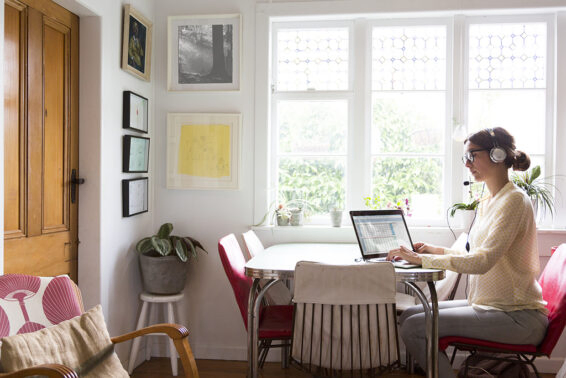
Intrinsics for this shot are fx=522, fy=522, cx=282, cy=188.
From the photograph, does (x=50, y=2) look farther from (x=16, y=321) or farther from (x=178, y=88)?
(x=16, y=321)

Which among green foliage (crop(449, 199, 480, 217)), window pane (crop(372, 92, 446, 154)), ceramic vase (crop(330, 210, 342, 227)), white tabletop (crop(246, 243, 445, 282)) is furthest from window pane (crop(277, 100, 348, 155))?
green foliage (crop(449, 199, 480, 217))

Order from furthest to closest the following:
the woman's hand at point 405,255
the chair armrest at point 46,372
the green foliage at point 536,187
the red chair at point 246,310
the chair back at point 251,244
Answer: the green foliage at point 536,187 → the chair back at point 251,244 → the red chair at point 246,310 → the woman's hand at point 405,255 → the chair armrest at point 46,372

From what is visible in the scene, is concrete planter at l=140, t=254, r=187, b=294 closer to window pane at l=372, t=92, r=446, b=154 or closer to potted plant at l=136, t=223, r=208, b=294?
potted plant at l=136, t=223, r=208, b=294

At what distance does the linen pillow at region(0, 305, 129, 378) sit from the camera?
1649 millimetres

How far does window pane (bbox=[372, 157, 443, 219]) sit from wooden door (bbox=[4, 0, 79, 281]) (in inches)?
79.5

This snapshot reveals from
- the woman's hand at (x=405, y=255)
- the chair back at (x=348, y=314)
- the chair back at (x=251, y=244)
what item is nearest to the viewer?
the chair back at (x=348, y=314)

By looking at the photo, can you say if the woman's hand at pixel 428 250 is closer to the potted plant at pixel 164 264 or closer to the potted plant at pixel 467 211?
the potted plant at pixel 467 211

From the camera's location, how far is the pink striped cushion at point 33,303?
1.85 m

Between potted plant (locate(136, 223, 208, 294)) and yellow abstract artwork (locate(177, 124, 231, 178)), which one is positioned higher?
yellow abstract artwork (locate(177, 124, 231, 178))

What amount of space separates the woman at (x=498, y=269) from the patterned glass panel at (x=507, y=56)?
1252 mm

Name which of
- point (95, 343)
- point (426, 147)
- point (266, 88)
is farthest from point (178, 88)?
point (95, 343)

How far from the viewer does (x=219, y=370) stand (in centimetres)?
342

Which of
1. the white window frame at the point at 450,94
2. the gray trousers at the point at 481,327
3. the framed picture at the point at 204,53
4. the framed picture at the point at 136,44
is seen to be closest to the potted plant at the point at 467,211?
the white window frame at the point at 450,94

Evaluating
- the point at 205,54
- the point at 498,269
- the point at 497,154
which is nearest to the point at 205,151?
the point at 205,54
